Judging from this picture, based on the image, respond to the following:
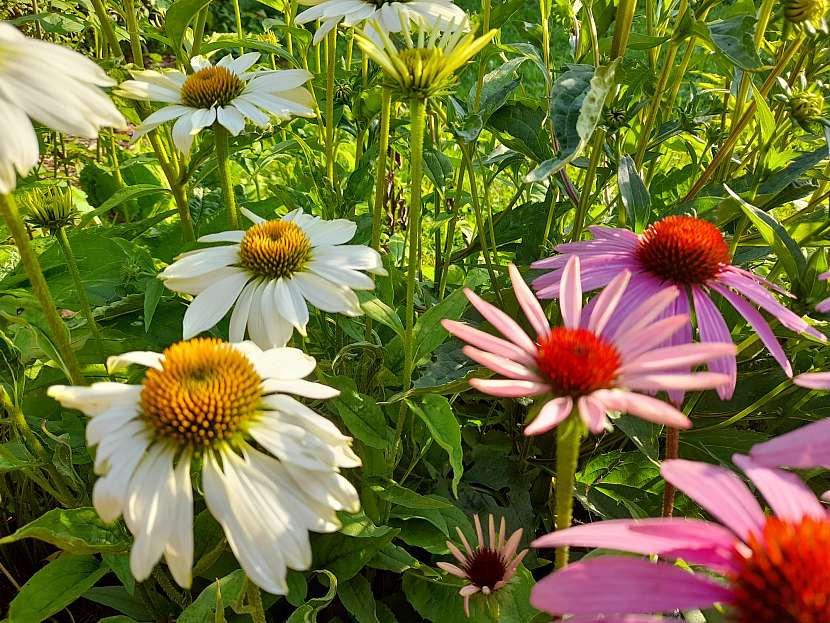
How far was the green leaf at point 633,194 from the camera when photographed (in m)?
0.87

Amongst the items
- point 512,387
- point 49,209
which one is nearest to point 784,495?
point 512,387

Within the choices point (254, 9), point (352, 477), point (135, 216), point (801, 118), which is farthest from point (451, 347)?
point (254, 9)

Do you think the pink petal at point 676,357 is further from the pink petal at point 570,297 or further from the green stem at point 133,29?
the green stem at point 133,29

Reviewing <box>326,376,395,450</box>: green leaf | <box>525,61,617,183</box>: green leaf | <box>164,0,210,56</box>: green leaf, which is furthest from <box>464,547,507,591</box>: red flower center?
<box>164,0,210,56</box>: green leaf

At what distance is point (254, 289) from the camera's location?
0.77 m

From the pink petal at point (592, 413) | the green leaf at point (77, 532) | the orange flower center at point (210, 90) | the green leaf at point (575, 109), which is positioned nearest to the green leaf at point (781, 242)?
the green leaf at point (575, 109)

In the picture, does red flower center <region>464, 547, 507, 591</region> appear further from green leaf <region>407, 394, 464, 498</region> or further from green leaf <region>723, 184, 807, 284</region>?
green leaf <region>723, 184, 807, 284</region>

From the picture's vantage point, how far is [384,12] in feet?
2.72

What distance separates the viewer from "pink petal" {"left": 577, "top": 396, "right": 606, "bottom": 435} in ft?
1.47

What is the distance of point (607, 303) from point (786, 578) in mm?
259

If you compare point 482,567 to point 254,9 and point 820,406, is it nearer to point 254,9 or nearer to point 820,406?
point 820,406

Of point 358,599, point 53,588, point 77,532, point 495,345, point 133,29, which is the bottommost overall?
point 358,599

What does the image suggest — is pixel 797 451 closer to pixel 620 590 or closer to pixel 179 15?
pixel 620 590

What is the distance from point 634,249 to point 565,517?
388 millimetres
